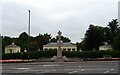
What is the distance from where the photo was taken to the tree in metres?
106

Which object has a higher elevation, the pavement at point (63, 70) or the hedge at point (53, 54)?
the hedge at point (53, 54)

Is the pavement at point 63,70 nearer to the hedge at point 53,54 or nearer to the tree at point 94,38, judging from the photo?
the hedge at point 53,54

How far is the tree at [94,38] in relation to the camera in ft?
349

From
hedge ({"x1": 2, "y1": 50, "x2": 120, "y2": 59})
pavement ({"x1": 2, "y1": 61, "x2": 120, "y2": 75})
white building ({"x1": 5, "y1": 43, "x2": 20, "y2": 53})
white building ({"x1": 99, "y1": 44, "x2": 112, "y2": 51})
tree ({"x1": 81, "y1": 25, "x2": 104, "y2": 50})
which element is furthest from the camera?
white building ({"x1": 5, "y1": 43, "x2": 20, "y2": 53})

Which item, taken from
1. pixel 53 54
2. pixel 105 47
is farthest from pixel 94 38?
pixel 53 54

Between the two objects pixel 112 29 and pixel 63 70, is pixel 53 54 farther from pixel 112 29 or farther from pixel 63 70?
pixel 112 29

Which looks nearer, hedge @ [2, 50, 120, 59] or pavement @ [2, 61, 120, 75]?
pavement @ [2, 61, 120, 75]

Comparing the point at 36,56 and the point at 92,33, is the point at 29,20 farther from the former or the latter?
the point at 92,33

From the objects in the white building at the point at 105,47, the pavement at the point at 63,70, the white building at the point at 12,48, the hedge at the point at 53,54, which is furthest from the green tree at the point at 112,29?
the pavement at the point at 63,70

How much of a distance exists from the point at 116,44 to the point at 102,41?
2501 centimetres

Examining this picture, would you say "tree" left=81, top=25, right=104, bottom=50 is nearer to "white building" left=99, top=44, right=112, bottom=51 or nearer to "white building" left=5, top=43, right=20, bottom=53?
"white building" left=99, top=44, right=112, bottom=51

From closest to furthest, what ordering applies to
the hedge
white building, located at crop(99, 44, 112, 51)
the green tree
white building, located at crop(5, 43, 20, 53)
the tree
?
the hedge < white building, located at crop(99, 44, 112, 51) < the tree < white building, located at crop(5, 43, 20, 53) < the green tree

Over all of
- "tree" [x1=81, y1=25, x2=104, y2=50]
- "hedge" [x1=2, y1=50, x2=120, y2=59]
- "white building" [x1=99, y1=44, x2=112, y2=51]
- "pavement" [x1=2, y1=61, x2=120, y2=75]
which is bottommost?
"pavement" [x1=2, y1=61, x2=120, y2=75]

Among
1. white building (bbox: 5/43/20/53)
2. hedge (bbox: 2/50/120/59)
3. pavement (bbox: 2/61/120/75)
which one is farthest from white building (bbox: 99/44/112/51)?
pavement (bbox: 2/61/120/75)
